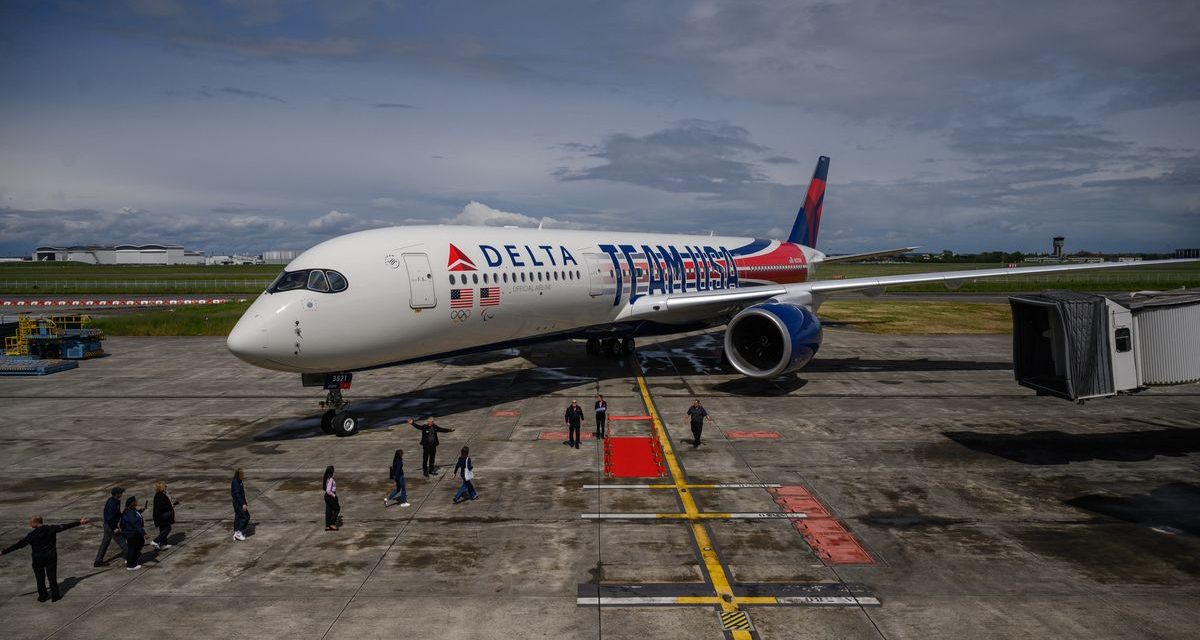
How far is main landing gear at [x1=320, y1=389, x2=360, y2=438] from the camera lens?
17.4 meters

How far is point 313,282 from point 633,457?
8.16 metres

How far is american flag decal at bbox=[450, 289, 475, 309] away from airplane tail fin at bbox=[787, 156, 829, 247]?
25778 millimetres

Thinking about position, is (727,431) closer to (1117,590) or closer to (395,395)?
(1117,590)

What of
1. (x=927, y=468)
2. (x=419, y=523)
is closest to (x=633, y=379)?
(x=927, y=468)

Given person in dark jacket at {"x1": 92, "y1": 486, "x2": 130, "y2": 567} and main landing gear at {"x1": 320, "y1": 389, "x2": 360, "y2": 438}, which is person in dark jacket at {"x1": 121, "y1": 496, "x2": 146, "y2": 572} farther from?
main landing gear at {"x1": 320, "y1": 389, "x2": 360, "y2": 438}

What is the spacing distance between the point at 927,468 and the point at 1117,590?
5.50 meters

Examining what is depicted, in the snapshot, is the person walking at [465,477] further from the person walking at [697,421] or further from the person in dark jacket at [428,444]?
the person walking at [697,421]

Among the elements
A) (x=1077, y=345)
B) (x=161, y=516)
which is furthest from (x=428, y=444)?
(x=1077, y=345)

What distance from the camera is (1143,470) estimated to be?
48.2ft

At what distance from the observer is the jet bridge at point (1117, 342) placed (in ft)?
48.4

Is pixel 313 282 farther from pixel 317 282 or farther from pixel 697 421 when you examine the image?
pixel 697 421

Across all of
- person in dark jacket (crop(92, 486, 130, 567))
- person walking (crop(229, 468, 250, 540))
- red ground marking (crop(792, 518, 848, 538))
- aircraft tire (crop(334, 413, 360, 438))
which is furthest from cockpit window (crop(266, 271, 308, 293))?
red ground marking (crop(792, 518, 848, 538))

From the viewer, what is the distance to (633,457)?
15734 mm

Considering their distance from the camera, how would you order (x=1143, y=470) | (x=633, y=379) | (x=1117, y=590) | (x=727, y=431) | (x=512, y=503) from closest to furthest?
(x=1117, y=590) < (x=512, y=503) < (x=1143, y=470) < (x=727, y=431) < (x=633, y=379)
